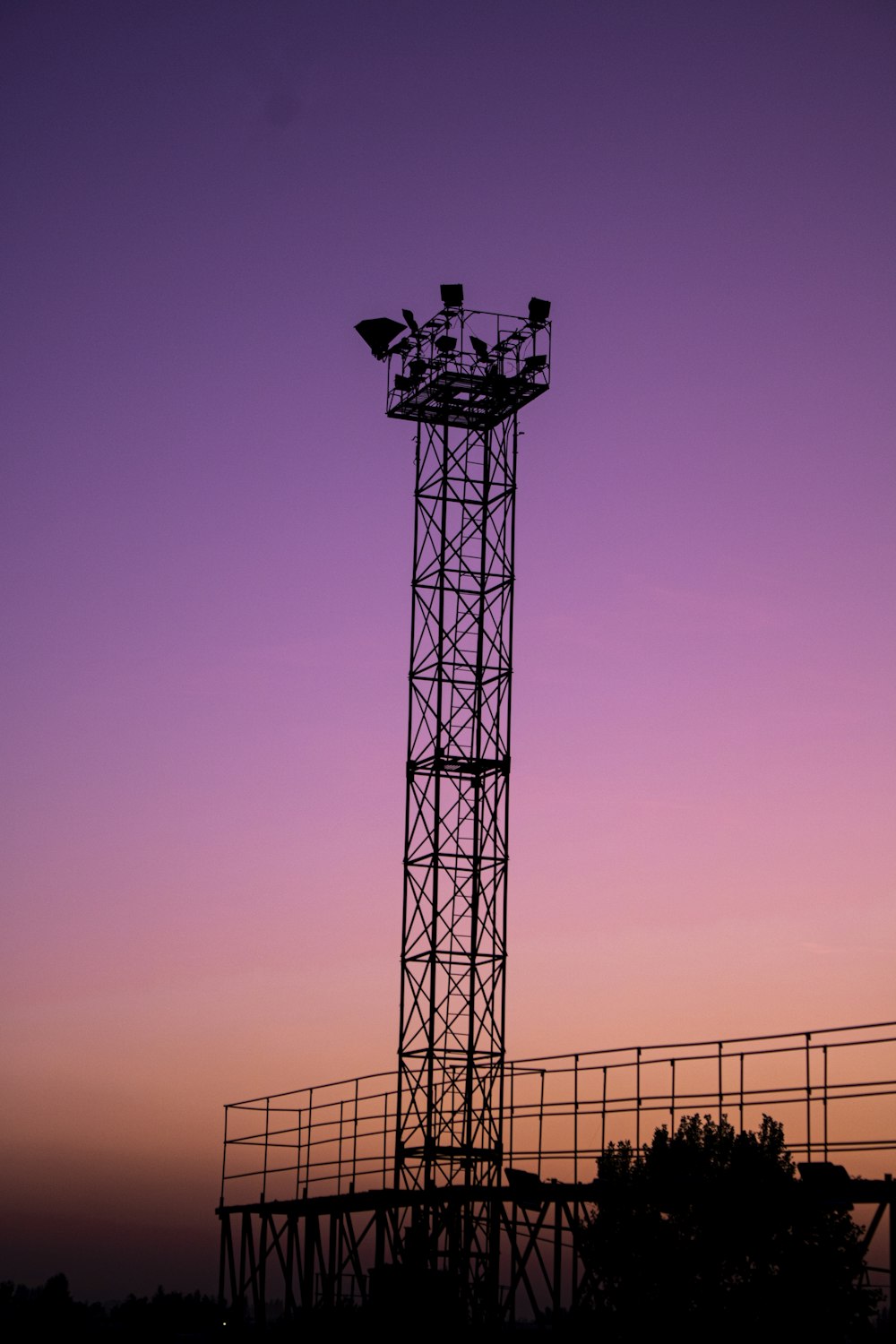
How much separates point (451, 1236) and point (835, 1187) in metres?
14.3

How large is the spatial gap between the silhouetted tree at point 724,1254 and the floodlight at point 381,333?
20.7 metres

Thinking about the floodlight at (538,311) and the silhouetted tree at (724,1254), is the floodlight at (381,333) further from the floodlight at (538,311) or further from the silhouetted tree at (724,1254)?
the silhouetted tree at (724,1254)

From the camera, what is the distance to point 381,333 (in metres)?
46.8

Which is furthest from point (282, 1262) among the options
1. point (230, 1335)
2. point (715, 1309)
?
point (715, 1309)

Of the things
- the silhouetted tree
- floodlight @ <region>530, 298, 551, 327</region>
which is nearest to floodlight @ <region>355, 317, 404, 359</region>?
floodlight @ <region>530, 298, 551, 327</region>

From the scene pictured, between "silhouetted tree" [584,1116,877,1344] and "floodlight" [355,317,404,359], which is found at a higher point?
"floodlight" [355,317,404,359]

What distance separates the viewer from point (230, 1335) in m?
46.5

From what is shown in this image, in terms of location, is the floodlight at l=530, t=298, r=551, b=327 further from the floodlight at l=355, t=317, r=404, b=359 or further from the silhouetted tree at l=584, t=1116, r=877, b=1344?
the silhouetted tree at l=584, t=1116, r=877, b=1344

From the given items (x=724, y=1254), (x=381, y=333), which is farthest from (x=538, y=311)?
(x=724, y=1254)

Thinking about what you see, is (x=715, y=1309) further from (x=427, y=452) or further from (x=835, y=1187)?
(x=427, y=452)

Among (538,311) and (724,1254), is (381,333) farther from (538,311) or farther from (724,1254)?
(724,1254)

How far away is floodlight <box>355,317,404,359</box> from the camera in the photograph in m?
→ 46.8

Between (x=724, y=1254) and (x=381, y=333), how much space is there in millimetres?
23563

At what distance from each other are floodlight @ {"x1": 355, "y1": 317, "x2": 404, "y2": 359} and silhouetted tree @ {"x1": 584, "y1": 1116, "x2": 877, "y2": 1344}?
20704mm
